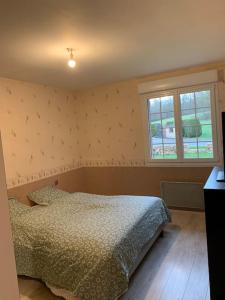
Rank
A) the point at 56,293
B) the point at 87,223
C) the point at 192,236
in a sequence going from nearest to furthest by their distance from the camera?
the point at 56,293, the point at 87,223, the point at 192,236

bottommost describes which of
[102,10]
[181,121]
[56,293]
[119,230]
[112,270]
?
[56,293]

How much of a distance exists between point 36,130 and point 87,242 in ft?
7.59

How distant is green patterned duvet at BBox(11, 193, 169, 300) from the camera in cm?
198

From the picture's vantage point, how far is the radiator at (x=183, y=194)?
12.7ft

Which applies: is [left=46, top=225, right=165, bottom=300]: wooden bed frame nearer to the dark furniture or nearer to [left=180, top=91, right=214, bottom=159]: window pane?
the dark furniture

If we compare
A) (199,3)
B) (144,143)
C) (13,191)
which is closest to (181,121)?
(144,143)

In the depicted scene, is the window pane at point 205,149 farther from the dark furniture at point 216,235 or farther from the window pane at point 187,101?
the dark furniture at point 216,235

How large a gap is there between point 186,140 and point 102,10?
2706 millimetres

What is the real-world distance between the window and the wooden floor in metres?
1.30

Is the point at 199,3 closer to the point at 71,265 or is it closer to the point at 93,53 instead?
the point at 93,53

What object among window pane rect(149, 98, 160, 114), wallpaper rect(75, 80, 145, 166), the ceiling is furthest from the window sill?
the ceiling

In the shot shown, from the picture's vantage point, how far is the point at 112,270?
6.51ft

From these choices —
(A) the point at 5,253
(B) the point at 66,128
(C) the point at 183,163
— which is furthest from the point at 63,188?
(A) the point at 5,253

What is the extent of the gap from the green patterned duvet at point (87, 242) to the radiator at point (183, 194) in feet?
2.81
